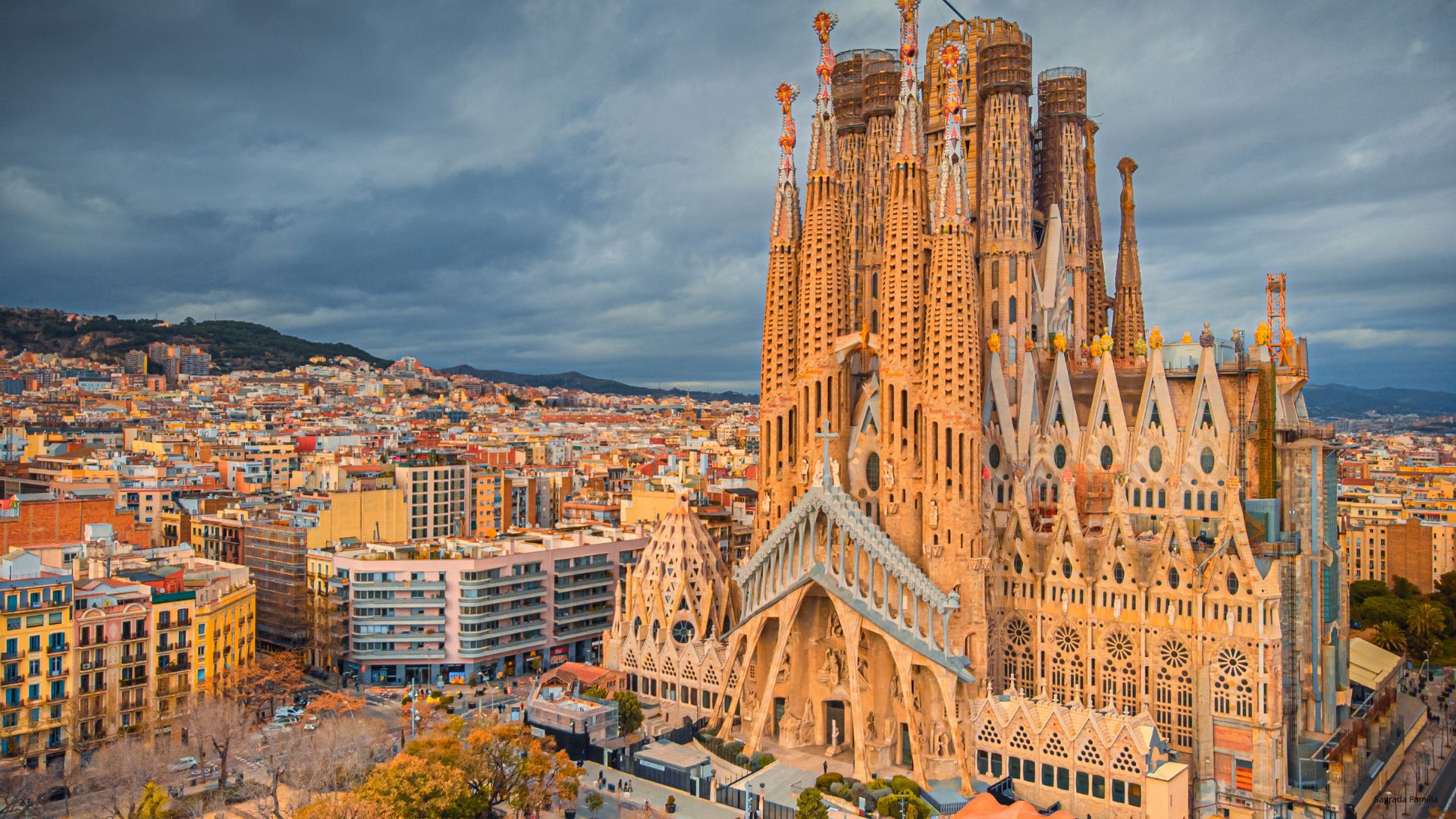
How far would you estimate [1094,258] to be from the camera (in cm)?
6281

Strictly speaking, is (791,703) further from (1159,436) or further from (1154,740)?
(1159,436)

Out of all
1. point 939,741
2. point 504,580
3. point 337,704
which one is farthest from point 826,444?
point 337,704

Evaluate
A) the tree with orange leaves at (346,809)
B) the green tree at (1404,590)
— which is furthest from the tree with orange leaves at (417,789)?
the green tree at (1404,590)

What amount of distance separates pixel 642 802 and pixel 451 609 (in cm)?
2292

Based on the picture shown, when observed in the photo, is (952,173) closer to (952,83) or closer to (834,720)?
(952,83)

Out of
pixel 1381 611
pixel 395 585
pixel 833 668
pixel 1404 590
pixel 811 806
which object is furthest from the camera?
pixel 1404 590

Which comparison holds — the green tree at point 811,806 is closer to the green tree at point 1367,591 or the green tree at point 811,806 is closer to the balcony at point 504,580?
the balcony at point 504,580

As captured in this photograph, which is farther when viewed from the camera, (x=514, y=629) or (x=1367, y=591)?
(x=1367, y=591)

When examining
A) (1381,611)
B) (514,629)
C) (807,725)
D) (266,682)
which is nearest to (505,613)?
(514,629)

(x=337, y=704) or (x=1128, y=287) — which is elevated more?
(x=1128, y=287)

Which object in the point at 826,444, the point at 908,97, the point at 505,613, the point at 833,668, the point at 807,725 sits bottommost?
the point at 807,725

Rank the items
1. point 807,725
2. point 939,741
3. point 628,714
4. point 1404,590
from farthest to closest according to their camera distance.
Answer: point 1404,590
point 628,714
point 807,725
point 939,741

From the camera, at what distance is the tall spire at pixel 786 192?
181ft

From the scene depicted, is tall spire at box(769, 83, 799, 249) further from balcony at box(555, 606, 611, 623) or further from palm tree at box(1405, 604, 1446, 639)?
palm tree at box(1405, 604, 1446, 639)
